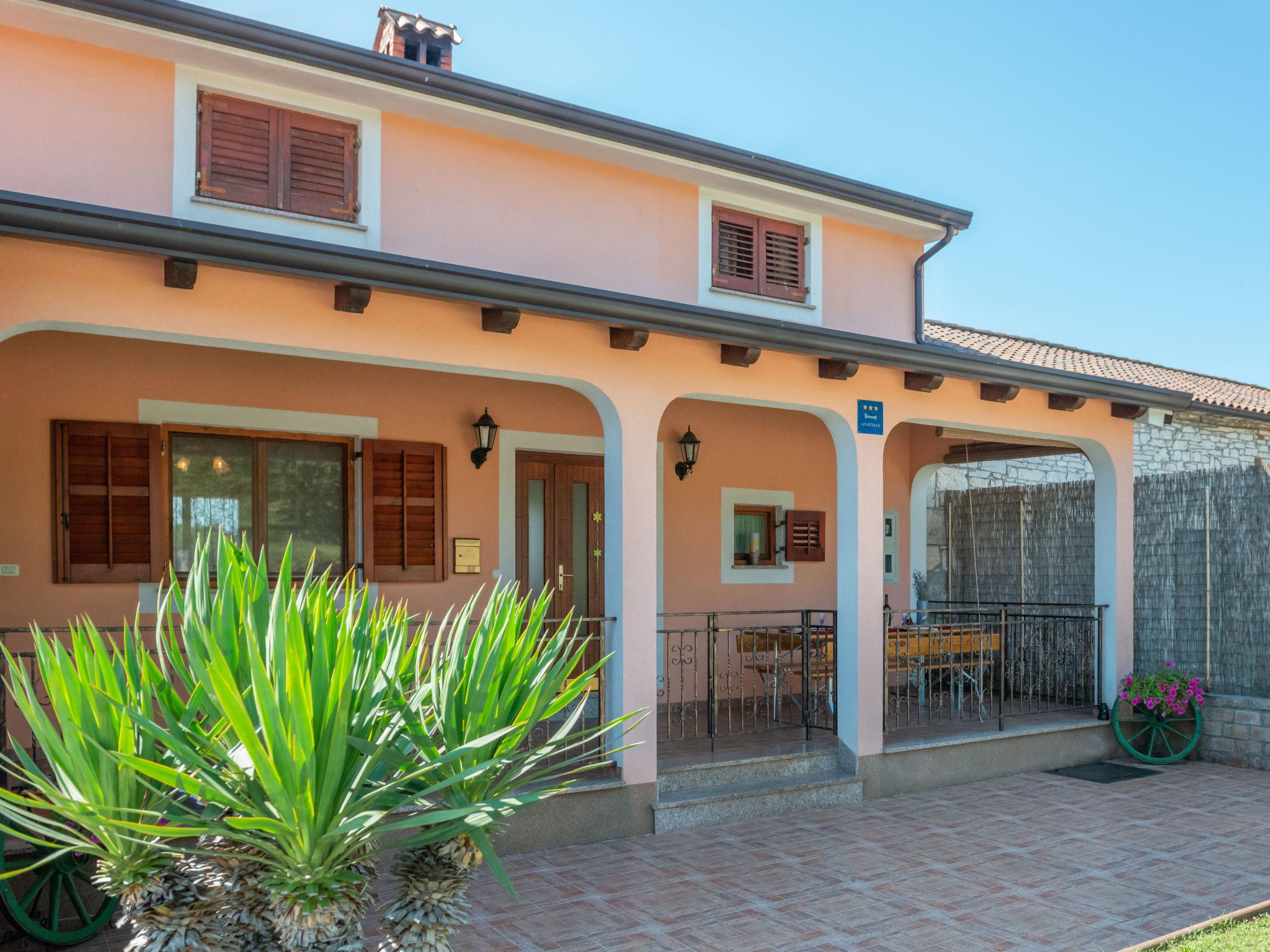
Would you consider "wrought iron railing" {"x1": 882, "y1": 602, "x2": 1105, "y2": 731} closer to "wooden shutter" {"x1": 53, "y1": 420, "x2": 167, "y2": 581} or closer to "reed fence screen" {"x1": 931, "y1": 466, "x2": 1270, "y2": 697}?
"reed fence screen" {"x1": 931, "y1": 466, "x2": 1270, "y2": 697}

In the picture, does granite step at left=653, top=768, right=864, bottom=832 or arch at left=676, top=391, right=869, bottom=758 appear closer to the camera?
granite step at left=653, top=768, right=864, bottom=832

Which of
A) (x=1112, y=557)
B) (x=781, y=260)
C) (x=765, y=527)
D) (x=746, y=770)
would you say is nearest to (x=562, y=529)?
(x=765, y=527)

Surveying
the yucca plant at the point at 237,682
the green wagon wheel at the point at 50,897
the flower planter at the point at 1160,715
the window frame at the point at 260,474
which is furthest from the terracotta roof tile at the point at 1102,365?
the green wagon wheel at the point at 50,897

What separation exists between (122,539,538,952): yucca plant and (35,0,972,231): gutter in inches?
161

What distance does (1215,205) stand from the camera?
85.4 ft

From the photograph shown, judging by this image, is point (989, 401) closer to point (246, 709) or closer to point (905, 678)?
point (905, 678)

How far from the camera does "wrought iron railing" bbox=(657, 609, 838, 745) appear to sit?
8023mm

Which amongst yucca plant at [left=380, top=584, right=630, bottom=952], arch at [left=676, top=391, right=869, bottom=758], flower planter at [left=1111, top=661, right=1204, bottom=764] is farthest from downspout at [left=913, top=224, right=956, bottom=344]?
yucca plant at [left=380, top=584, right=630, bottom=952]

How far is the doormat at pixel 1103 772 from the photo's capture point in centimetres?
829

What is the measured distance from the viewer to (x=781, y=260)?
8.60 meters

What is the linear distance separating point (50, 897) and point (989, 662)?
28.0 feet

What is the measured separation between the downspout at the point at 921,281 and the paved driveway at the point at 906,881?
4323 millimetres

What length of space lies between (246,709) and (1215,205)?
29564 millimetres

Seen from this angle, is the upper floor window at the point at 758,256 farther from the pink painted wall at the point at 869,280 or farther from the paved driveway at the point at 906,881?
the paved driveway at the point at 906,881
